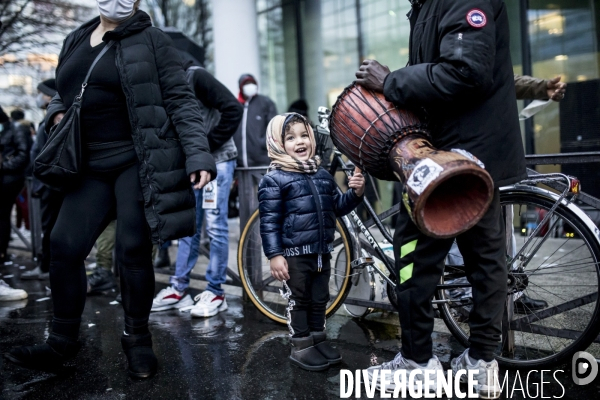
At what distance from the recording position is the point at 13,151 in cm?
609

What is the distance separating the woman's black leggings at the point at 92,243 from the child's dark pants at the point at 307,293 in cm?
76

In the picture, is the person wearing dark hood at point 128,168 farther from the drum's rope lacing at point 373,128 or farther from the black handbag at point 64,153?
the drum's rope lacing at point 373,128

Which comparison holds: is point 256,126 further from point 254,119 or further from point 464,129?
point 464,129

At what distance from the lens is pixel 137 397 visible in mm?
2732

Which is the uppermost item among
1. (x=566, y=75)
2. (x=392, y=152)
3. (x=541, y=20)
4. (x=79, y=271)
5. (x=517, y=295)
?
(x=541, y=20)

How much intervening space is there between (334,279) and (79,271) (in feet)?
5.32

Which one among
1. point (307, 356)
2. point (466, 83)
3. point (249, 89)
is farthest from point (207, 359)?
point (249, 89)

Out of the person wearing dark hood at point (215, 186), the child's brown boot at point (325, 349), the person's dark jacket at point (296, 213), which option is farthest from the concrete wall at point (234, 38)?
the child's brown boot at point (325, 349)

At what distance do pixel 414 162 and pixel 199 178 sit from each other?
46.2 inches

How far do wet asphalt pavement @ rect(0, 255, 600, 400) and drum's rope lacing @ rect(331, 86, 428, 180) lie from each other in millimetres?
1131

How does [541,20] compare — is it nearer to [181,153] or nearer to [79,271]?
[181,153]

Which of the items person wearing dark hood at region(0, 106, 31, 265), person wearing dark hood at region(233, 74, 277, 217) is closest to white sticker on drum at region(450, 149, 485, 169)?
person wearing dark hood at region(233, 74, 277, 217)

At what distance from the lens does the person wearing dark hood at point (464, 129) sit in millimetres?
2270

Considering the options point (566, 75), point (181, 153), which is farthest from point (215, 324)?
point (566, 75)
